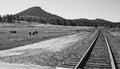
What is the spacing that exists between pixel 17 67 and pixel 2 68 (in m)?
0.69

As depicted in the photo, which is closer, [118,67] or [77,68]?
[77,68]

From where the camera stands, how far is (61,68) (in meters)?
9.10

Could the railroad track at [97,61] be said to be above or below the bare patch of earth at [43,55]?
above

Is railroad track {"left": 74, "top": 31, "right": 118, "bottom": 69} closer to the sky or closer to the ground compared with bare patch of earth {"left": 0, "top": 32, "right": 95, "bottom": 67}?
closer to the sky

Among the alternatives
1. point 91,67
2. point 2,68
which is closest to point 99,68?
point 91,67

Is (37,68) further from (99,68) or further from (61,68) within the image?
(99,68)

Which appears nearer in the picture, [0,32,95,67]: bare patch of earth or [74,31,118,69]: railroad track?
[74,31,118,69]: railroad track

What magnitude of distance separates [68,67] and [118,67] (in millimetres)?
2453

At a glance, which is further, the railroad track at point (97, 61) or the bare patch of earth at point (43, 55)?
the bare patch of earth at point (43, 55)

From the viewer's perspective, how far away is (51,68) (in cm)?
923

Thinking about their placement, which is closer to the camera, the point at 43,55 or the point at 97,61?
the point at 97,61

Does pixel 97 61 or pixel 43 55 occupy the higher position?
pixel 97 61

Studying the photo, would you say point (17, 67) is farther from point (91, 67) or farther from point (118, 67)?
point (118, 67)

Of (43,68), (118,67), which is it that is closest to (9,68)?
(43,68)
